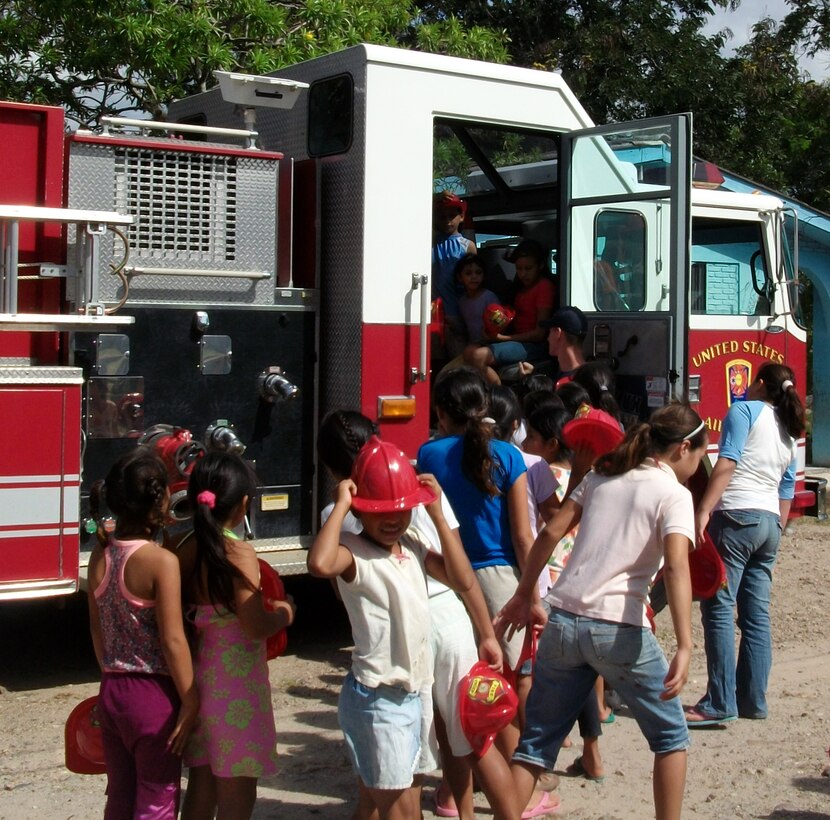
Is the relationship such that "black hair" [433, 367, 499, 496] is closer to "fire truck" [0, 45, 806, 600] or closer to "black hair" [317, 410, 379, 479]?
"black hair" [317, 410, 379, 479]

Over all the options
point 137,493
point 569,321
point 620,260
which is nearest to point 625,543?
point 137,493

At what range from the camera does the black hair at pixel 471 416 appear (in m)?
4.14


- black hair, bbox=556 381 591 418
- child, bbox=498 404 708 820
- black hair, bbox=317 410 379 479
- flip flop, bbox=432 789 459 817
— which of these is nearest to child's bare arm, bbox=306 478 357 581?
black hair, bbox=317 410 379 479

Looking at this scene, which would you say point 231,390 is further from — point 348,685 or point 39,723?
point 348,685

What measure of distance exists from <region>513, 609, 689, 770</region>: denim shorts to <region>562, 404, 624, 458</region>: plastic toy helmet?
31.4 inches

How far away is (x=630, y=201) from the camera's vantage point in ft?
22.1

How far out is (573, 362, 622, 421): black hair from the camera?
5703mm

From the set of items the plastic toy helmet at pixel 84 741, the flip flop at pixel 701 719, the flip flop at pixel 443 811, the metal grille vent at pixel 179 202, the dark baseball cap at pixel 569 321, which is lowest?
the flip flop at pixel 443 811

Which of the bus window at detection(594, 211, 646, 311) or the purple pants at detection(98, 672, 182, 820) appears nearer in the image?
the purple pants at detection(98, 672, 182, 820)

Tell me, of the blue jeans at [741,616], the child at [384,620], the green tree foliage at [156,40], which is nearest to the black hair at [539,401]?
the blue jeans at [741,616]

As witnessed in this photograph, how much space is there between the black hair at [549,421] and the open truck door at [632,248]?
1.82 metres

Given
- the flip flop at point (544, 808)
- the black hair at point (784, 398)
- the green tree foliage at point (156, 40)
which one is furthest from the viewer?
the green tree foliage at point (156, 40)

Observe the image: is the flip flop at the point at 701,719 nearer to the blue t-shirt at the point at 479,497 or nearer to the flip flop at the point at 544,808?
the flip flop at the point at 544,808

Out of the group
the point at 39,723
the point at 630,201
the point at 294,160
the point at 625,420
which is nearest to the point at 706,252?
the point at 630,201
